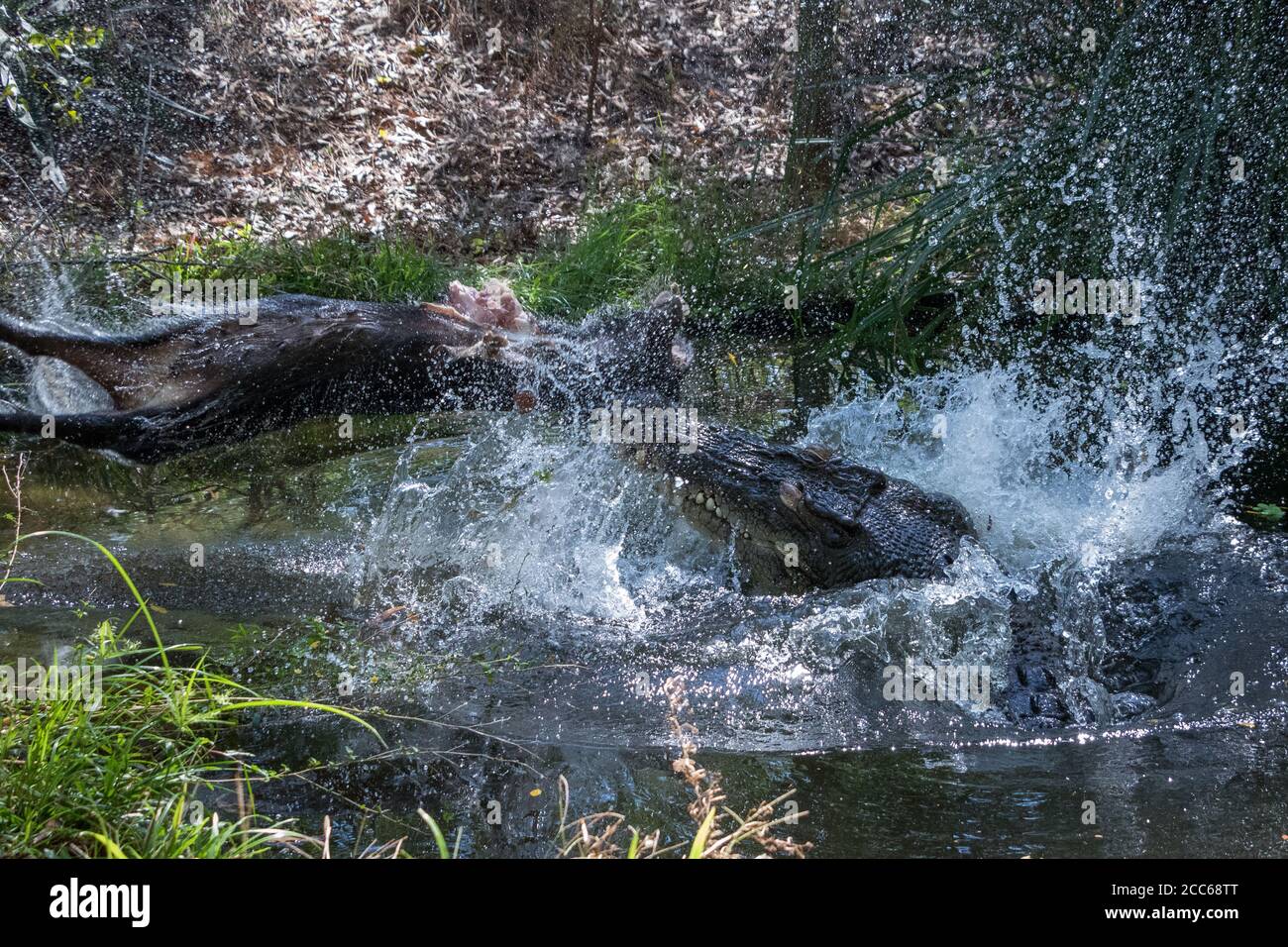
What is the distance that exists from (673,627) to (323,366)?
177 cm

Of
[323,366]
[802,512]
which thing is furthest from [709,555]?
[323,366]

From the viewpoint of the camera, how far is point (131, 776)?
8.10 ft

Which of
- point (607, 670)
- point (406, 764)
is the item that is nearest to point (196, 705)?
point (406, 764)

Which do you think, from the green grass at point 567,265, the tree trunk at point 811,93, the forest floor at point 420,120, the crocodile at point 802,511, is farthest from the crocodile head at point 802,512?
the forest floor at point 420,120

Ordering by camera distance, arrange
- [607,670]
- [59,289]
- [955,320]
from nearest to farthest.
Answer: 1. [607,670]
2. [955,320]
3. [59,289]

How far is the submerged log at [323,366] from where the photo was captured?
397 centimetres

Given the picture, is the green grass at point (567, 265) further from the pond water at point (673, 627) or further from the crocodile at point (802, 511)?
the crocodile at point (802, 511)

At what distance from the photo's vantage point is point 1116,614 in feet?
12.4

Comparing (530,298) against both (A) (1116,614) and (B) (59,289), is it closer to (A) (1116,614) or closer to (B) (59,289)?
(B) (59,289)

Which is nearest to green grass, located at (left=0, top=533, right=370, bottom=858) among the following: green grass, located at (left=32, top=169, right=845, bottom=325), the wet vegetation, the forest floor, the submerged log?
the wet vegetation

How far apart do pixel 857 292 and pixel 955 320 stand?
548 mm

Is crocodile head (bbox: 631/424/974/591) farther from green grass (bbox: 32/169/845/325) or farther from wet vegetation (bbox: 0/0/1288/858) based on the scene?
green grass (bbox: 32/169/845/325)

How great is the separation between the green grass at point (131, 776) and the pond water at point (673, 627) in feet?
0.50

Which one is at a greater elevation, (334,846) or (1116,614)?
(1116,614)
